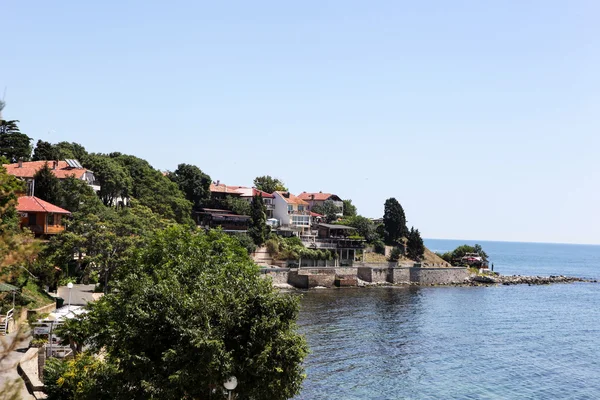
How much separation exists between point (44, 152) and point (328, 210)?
59968 millimetres

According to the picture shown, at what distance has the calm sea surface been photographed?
34556 millimetres

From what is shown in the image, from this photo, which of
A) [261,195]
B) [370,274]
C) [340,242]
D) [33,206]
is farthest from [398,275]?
[33,206]

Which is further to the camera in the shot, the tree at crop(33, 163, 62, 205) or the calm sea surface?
the tree at crop(33, 163, 62, 205)

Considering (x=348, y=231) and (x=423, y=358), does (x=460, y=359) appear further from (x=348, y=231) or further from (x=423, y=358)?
(x=348, y=231)

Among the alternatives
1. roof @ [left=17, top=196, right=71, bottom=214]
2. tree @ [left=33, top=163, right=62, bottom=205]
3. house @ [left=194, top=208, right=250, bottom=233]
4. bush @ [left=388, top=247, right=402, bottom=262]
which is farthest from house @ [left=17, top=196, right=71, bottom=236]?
bush @ [left=388, top=247, right=402, bottom=262]

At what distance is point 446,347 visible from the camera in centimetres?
4684

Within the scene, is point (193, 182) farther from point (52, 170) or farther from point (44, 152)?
point (52, 170)

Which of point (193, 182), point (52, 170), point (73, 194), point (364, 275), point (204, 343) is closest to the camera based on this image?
point (204, 343)

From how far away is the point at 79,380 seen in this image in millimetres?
21250

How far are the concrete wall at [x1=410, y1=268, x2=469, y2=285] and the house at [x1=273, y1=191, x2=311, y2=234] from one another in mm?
21181

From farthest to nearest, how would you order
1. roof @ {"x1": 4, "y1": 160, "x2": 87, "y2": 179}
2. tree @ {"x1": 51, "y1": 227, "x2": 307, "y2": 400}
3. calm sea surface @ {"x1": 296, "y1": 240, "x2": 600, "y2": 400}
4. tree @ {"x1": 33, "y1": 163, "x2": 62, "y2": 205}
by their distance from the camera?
roof @ {"x1": 4, "y1": 160, "x2": 87, "y2": 179}
tree @ {"x1": 33, "y1": 163, "x2": 62, "y2": 205}
calm sea surface @ {"x1": 296, "y1": 240, "x2": 600, "y2": 400}
tree @ {"x1": 51, "y1": 227, "x2": 307, "y2": 400}

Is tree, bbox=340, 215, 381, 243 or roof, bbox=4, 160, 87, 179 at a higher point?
roof, bbox=4, 160, 87, 179

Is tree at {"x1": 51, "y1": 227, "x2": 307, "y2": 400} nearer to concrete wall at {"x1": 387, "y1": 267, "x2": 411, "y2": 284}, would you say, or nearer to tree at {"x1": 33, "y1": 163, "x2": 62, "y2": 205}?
tree at {"x1": 33, "y1": 163, "x2": 62, "y2": 205}

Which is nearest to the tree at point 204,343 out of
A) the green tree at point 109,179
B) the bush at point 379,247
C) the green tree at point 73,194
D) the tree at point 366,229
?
the green tree at point 73,194
